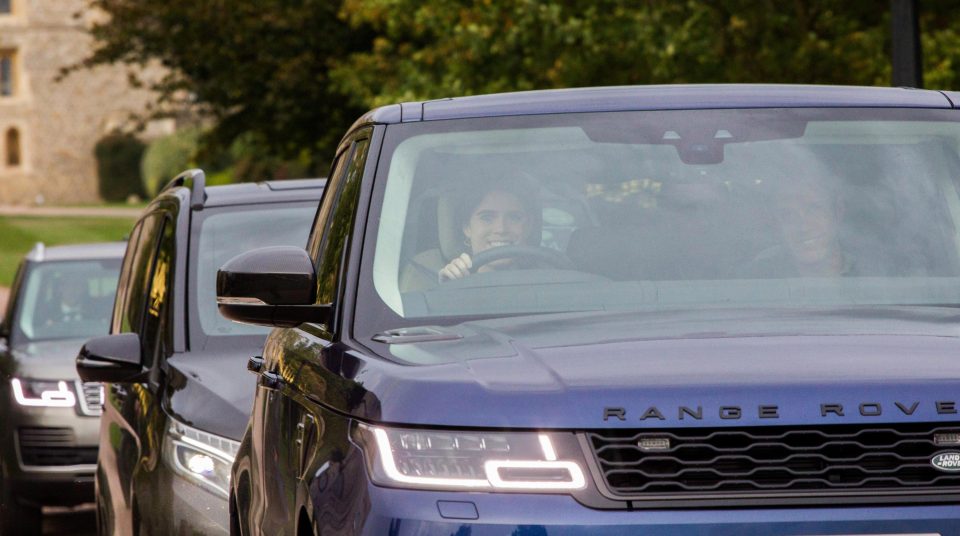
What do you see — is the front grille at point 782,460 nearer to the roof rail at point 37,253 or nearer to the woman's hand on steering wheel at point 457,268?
the woman's hand on steering wheel at point 457,268

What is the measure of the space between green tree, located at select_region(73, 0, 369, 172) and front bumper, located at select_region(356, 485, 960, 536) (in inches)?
997

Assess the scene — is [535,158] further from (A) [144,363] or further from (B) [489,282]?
(A) [144,363]

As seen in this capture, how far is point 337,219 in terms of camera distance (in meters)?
4.96

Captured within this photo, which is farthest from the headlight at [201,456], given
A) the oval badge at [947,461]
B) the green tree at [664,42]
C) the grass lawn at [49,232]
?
the grass lawn at [49,232]

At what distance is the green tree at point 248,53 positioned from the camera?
29281 millimetres

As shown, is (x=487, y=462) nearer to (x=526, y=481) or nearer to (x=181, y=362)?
(x=526, y=481)

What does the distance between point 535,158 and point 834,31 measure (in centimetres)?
1744

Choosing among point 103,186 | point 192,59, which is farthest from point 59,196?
point 192,59

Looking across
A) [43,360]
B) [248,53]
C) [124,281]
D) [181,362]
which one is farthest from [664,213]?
[248,53]

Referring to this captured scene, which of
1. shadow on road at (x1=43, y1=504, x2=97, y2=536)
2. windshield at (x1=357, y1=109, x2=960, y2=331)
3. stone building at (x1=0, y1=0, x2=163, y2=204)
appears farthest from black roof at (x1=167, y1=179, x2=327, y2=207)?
stone building at (x1=0, y1=0, x2=163, y2=204)

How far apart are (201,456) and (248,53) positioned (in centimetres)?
2371

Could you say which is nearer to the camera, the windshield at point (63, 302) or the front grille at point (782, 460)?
the front grille at point (782, 460)

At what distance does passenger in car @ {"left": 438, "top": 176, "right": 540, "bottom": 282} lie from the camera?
4676 millimetres

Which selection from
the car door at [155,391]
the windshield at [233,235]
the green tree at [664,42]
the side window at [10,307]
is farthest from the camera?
the green tree at [664,42]
